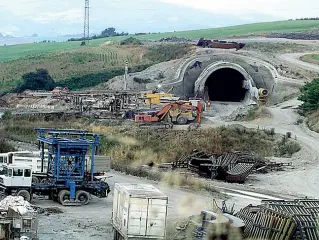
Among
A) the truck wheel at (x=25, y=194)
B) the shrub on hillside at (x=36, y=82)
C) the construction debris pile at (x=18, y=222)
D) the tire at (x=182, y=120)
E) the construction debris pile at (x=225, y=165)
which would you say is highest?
the construction debris pile at (x=18, y=222)

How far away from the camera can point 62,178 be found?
31359mm

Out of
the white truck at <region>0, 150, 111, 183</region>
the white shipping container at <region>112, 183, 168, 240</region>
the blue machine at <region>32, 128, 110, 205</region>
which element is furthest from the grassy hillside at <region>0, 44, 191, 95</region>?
the white shipping container at <region>112, 183, 168, 240</region>

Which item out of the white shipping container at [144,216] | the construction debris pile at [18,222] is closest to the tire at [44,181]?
the construction debris pile at [18,222]

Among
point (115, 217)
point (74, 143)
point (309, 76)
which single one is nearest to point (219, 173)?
point (74, 143)

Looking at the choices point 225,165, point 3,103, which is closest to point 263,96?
point 3,103

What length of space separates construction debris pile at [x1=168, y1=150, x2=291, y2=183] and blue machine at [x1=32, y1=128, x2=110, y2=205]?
9.28m

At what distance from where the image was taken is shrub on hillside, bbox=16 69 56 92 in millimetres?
77125

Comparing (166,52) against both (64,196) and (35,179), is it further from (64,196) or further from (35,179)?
(64,196)

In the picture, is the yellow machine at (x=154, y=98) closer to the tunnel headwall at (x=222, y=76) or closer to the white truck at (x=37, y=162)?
the tunnel headwall at (x=222, y=76)

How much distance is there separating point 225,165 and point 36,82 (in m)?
41.7

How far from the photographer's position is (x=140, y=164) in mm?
43438

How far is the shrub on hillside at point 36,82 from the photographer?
253ft

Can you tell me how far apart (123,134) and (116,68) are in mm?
39149

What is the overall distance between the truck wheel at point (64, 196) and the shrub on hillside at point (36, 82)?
47.1 meters
